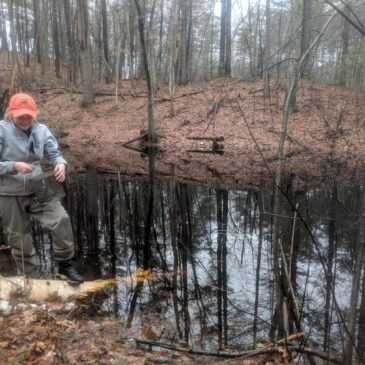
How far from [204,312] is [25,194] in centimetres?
243

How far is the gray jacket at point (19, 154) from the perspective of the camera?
4488mm

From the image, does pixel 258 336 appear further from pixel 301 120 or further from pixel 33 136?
pixel 301 120

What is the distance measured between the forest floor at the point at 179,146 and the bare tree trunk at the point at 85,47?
824 mm

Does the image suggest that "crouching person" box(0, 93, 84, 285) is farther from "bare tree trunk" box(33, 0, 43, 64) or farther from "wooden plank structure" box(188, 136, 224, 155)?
"bare tree trunk" box(33, 0, 43, 64)

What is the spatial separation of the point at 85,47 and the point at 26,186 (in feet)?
61.2

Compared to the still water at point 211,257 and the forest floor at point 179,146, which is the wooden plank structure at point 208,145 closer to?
the forest floor at point 179,146

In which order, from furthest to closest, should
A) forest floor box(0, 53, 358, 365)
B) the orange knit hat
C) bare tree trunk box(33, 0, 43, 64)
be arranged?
1. bare tree trunk box(33, 0, 43, 64)
2. the orange knit hat
3. forest floor box(0, 53, 358, 365)

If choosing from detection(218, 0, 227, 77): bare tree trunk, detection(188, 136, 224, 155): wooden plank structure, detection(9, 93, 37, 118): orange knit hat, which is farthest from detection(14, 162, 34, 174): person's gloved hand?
detection(218, 0, 227, 77): bare tree trunk

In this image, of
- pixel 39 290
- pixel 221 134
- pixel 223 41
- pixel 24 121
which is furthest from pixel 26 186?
pixel 223 41

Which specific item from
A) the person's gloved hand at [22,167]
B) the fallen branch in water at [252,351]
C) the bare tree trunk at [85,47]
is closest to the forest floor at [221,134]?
the bare tree trunk at [85,47]

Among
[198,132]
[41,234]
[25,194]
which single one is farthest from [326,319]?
[198,132]

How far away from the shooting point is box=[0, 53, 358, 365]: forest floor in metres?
3.68

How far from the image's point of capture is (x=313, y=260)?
5.87m

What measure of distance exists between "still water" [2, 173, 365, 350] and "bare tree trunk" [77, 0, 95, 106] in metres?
13.6
